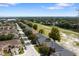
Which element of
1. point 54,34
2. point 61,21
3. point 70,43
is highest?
point 61,21

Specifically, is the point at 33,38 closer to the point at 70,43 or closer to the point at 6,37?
the point at 6,37

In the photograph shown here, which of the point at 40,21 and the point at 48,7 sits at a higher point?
the point at 48,7

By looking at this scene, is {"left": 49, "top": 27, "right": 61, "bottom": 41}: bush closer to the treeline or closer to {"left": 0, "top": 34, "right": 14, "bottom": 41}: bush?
the treeline

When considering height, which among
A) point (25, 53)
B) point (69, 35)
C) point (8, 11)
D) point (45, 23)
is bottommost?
point (25, 53)

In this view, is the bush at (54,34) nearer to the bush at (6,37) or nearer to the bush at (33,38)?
the bush at (33,38)

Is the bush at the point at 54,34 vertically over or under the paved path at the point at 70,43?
over

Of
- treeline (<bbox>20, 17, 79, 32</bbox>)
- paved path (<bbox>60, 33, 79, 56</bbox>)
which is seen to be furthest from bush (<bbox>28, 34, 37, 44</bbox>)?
paved path (<bbox>60, 33, 79, 56</bbox>)

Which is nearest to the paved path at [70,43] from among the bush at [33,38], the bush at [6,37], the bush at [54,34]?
the bush at [54,34]

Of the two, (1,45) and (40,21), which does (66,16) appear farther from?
(1,45)

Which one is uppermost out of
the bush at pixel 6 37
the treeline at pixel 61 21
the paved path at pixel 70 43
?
the treeline at pixel 61 21

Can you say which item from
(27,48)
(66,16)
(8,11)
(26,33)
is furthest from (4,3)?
(66,16)

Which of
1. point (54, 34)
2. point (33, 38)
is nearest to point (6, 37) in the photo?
point (33, 38)
